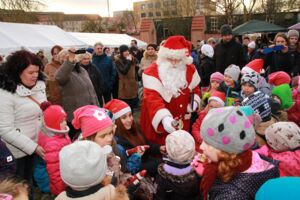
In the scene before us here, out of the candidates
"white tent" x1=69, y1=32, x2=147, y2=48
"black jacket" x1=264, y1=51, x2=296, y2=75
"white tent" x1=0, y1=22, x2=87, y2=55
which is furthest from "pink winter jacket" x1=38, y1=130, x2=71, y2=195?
"white tent" x1=69, y1=32, x2=147, y2=48

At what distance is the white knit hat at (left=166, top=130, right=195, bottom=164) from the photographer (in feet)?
8.04

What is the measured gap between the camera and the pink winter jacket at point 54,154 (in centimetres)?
284

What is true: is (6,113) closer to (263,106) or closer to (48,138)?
(48,138)

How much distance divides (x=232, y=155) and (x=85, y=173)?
843 mm

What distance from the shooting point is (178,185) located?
7.97 ft

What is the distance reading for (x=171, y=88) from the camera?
11.0 feet

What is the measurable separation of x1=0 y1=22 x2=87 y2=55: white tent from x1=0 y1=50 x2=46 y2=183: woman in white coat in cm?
802

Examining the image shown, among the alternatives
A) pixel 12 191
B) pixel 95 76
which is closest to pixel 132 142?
pixel 12 191

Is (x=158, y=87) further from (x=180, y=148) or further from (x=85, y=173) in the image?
(x=85, y=173)

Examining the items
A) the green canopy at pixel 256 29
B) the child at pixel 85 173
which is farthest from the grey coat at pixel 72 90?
the green canopy at pixel 256 29

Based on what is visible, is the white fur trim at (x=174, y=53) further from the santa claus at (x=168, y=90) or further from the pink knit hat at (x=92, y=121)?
the pink knit hat at (x=92, y=121)

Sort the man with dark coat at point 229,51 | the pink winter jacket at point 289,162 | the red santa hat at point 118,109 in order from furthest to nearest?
the man with dark coat at point 229,51 < the red santa hat at point 118,109 < the pink winter jacket at point 289,162

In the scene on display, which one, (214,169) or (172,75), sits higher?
(172,75)

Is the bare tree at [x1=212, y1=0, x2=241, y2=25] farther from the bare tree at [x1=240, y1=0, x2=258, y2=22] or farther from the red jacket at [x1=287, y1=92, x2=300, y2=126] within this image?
the red jacket at [x1=287, y1=92, x2=300, y2=126]
